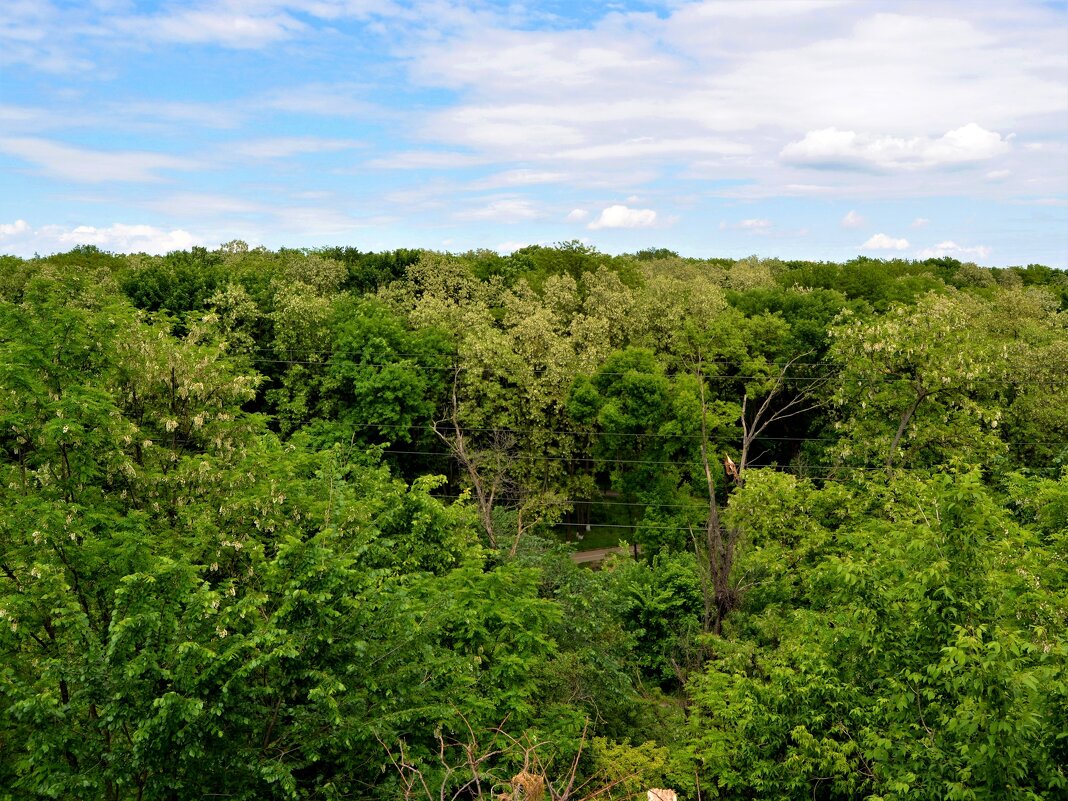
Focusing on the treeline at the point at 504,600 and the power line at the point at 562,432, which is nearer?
the treeline at the point at 504,600

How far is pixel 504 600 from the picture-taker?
1802 centimetres

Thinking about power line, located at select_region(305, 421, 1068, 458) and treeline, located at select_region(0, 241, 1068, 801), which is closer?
treeline, located at select_region(0, 241, 1068, 801)

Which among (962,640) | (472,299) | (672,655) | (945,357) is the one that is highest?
(472,299)

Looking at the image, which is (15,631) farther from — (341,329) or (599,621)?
(341,329)

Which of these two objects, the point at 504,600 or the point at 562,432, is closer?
the point at 504,600

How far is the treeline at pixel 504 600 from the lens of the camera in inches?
405

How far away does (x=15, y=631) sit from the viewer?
11836mm

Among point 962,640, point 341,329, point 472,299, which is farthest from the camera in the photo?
point 472,299

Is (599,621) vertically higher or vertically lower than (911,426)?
lower

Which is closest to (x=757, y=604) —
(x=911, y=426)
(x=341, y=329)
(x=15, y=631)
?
(x=911, y=426)

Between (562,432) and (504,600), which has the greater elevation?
(562,432)

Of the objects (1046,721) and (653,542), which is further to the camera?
(653,542)

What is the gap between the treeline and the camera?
33.8ft

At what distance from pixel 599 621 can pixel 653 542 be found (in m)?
15.6
